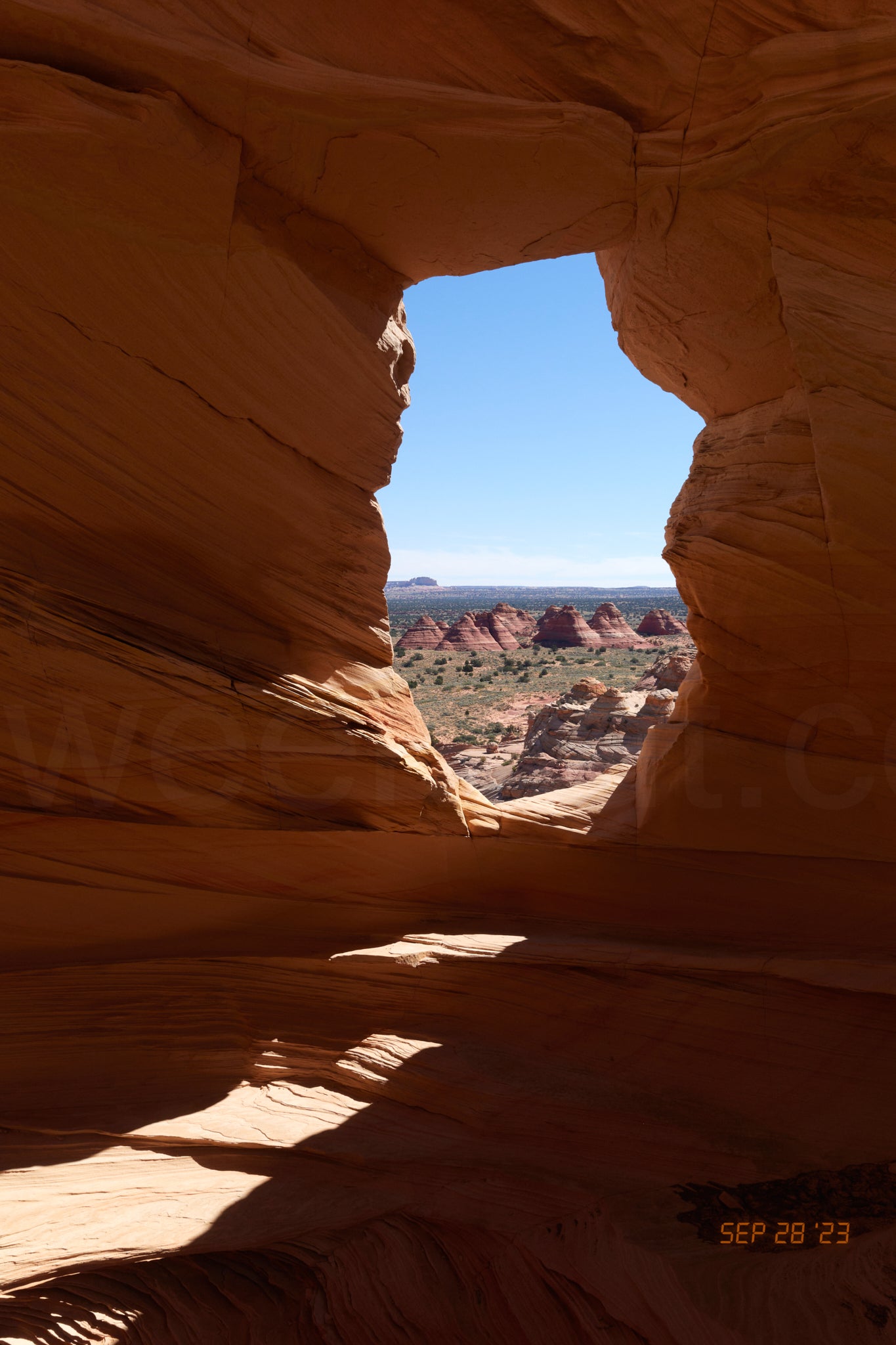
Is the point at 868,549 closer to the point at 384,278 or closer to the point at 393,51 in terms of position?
the point at 384,278

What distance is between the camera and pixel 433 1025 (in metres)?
5.96

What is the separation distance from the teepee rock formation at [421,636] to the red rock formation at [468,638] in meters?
0.55

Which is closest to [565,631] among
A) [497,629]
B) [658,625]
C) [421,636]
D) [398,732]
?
[497,629]

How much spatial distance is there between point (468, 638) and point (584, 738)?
42116mm

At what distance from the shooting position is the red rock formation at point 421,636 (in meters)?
56.7

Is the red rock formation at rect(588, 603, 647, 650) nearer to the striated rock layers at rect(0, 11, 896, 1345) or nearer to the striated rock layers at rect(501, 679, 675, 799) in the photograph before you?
the striated rock layers at rect(501, 679, 675, 799)

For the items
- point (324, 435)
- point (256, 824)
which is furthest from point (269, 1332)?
point (324, 435)

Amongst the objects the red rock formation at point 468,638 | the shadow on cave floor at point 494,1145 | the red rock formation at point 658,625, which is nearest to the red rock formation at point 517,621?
the red rock formation at point 468,638

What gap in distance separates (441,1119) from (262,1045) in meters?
1.35

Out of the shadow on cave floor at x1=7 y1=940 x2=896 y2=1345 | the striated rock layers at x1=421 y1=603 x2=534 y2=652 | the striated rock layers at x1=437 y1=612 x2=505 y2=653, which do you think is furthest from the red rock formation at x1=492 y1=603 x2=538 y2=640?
the shadow on cave floor at x1=7 y1=940 x2=896 y2=1345

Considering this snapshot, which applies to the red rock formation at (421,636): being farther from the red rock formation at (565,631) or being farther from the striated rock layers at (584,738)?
the striated rock layers at (584,738)

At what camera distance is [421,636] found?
57594 millimetres

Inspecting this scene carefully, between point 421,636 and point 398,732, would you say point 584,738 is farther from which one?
point 421,636

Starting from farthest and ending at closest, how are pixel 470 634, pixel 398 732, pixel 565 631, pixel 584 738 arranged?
1. pixel 565 631
2. pixel 470 634
3. pixel 584 738
4. pixel 398 732
